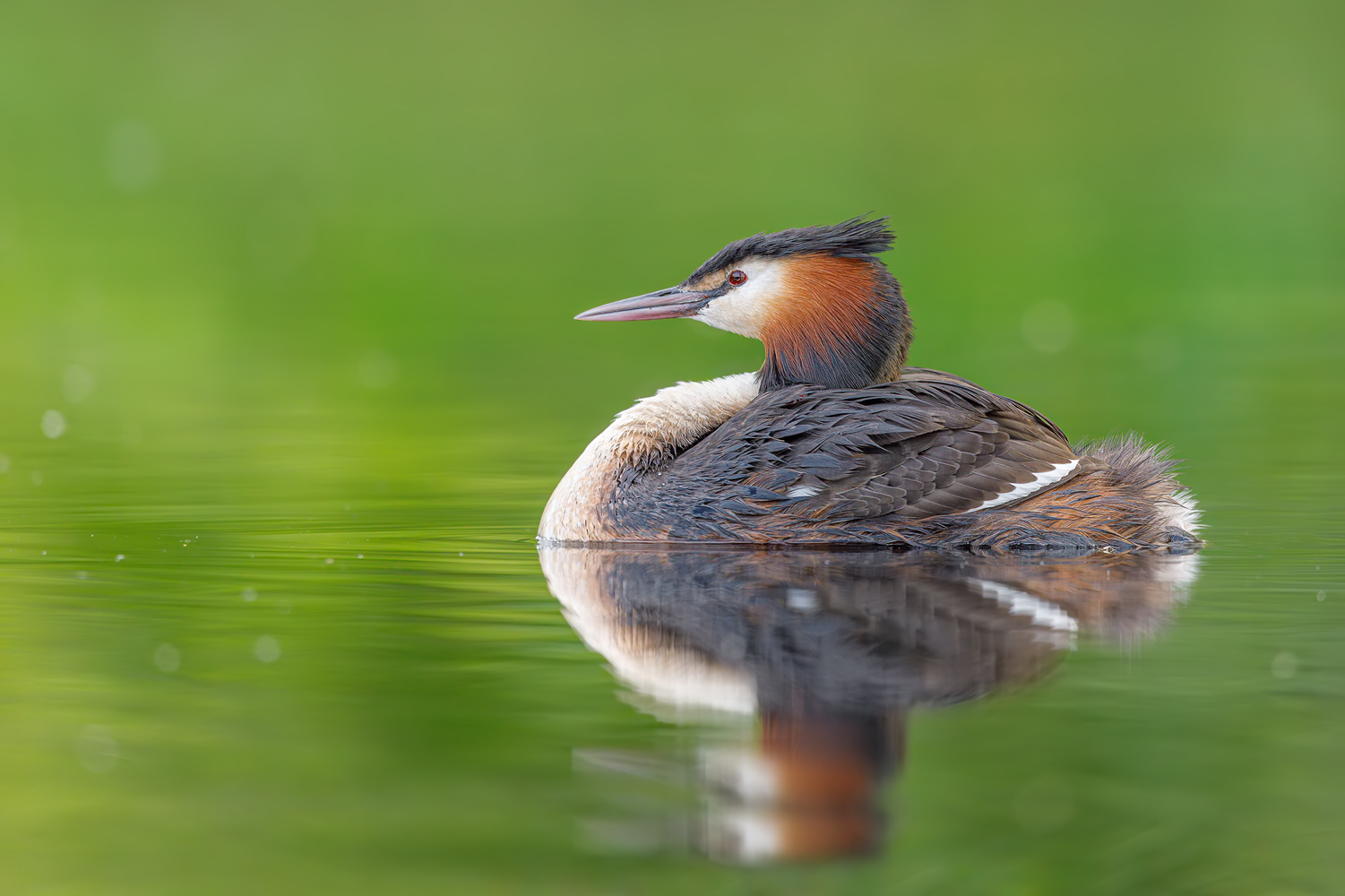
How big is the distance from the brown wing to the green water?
0.88m

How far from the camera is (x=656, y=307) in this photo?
336 inches

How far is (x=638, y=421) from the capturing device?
819 centimetres

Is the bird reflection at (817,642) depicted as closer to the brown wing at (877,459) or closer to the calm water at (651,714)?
the calm water at (651,714)

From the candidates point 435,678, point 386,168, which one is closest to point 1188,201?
point 386,168

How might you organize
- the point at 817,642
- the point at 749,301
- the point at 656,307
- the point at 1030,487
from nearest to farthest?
1. the point at 817,642
2. the point at 1030,487
3. the point at 749,301
4. the point at 656,307

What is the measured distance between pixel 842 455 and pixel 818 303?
0.84m

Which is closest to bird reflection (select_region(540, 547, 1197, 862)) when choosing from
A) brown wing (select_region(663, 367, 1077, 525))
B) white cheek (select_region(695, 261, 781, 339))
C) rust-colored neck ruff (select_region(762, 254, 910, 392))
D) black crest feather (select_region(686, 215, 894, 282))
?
brown wing (select_region(663, 367, 1077, 525))

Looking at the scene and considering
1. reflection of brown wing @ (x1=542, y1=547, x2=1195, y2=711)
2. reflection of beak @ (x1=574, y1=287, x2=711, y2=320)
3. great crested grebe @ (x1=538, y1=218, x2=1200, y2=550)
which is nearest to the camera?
reflection of brown wing @ (x1=542, y1=547, x2=1195, y2=711)

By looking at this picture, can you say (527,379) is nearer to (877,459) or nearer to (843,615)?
(877,459)

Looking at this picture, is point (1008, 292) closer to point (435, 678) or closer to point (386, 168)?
point (386, 168)

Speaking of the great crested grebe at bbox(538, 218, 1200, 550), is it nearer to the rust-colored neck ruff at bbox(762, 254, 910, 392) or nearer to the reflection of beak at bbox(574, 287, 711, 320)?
the rust-colored neck ruff at bbox(762, 254, 910, 392)

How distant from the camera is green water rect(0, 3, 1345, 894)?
13.7 ft

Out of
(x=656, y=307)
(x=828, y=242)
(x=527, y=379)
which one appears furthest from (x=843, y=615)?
(x=527, y=379)

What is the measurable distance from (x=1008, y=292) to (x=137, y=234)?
9.03 metres
